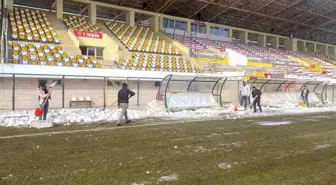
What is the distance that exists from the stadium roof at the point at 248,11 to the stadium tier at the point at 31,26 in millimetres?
5381

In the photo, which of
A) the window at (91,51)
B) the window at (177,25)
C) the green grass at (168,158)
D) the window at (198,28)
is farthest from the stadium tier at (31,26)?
the window at (198,28)

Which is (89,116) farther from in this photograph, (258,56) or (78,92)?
(258,56)

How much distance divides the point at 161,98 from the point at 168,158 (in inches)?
410

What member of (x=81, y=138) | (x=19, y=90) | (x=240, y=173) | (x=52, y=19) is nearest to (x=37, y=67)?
(x=19, y=90)

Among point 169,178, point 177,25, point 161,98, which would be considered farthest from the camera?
point 177,25

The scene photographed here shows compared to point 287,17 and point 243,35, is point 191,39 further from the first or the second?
point 287,17

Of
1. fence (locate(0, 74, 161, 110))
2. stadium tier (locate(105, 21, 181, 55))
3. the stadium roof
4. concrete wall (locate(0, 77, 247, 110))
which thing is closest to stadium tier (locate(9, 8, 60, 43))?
fence (locate(0, 74, 161, 110))

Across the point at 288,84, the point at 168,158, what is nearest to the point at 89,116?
the point at 168,158

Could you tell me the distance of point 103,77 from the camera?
1717cm

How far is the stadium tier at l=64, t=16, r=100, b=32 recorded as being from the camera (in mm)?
23881

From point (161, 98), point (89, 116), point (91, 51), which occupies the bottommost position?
point (89, 116)

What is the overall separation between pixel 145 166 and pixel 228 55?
2615 centimetres

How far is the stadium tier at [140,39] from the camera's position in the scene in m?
24.5

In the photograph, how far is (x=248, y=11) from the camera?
3462cm
